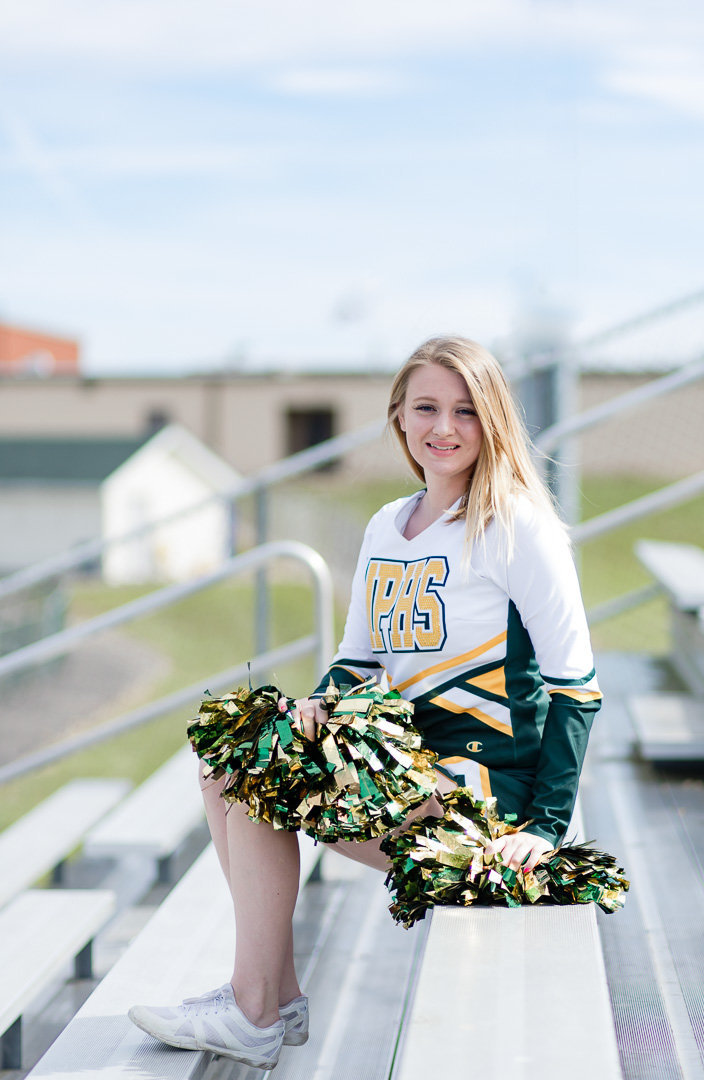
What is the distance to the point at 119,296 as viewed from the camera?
161 feet

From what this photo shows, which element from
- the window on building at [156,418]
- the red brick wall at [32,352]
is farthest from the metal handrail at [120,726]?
the red brick wall at [32,352]

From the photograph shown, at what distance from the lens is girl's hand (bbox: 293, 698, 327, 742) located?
156cm

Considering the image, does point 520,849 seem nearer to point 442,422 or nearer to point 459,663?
point 459,663

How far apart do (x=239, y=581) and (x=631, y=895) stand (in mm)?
19802

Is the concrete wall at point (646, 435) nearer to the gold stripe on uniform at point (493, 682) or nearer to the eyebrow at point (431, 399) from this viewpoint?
the eyebrow at point (431, 399)

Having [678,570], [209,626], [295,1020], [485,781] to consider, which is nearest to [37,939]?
[295,1020]

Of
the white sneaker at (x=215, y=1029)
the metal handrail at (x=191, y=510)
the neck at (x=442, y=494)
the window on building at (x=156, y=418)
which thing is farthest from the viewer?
the window on building at (x=156, y=418)

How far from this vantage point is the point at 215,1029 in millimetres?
1600

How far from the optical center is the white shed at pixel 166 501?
2544cm

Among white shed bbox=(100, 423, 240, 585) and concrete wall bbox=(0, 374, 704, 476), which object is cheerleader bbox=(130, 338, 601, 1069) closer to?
white shed bbox=(100, 423, 240, 585)

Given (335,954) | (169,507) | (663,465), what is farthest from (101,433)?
(335,954)

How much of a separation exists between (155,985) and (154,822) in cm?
131

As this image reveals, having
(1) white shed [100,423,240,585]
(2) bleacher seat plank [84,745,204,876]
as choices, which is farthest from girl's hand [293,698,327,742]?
(1) white shed [100,423,240,585]

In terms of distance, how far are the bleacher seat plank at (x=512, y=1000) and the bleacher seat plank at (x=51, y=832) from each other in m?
1.77
